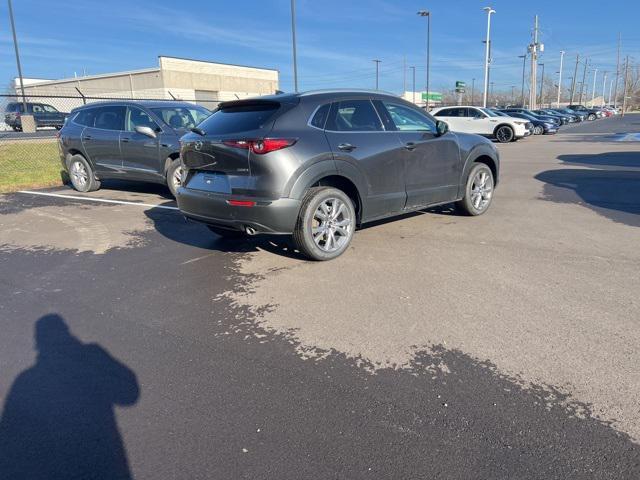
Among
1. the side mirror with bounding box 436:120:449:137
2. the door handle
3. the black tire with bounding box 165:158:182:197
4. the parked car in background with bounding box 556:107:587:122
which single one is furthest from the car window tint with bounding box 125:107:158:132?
the parked car in background with bounding box 556:107:587:122

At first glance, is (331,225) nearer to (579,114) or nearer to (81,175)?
(81,175)

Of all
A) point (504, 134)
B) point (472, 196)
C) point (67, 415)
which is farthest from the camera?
point (504, 134)

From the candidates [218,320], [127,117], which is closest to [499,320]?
[218,320]

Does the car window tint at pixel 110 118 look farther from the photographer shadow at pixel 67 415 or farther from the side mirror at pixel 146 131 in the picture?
the photographer shadow at pixel 67 415

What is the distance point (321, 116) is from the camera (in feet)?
17.0

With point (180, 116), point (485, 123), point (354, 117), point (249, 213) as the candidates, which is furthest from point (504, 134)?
point (249, 213)

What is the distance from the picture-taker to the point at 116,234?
675 cm

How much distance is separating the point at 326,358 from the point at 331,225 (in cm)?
223

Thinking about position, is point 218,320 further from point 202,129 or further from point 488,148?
point 488,148

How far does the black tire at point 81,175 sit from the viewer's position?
1013 cm

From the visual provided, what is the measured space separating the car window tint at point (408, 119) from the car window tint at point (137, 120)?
4.86m

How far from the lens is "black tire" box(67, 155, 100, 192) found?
10.1m

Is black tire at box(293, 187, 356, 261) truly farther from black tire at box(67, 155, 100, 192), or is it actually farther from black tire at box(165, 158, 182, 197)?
black tire at box(67, 155, 100, 192)

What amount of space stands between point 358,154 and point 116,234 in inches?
143
